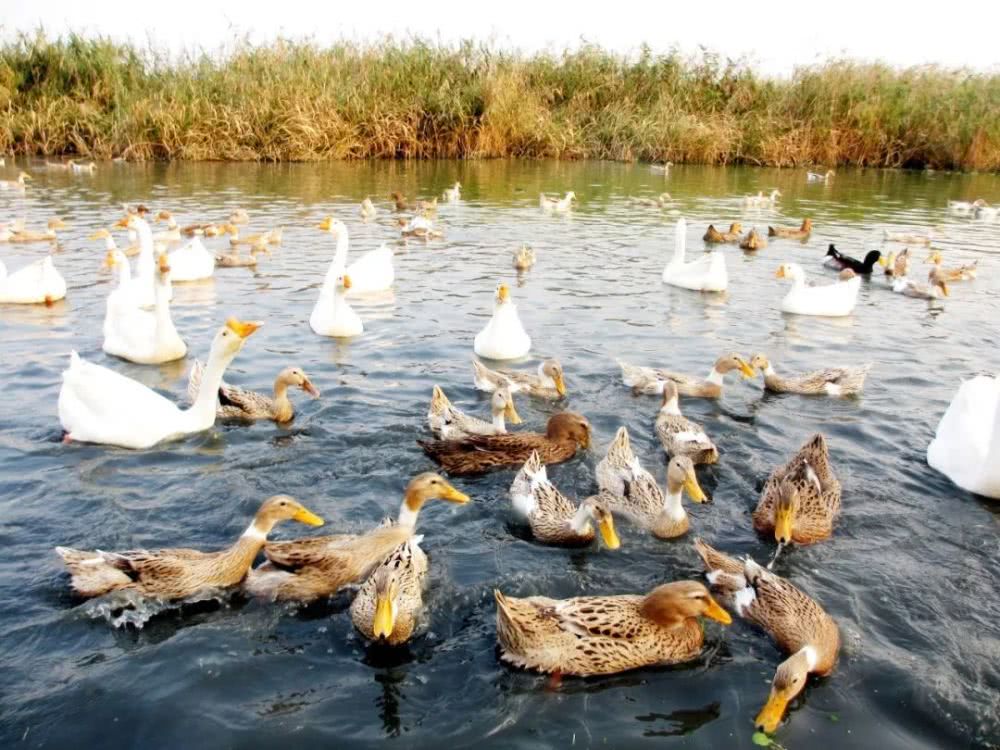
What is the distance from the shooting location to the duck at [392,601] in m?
4.17

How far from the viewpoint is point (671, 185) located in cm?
2341

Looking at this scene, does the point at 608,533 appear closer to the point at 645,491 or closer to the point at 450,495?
the point at 645,491

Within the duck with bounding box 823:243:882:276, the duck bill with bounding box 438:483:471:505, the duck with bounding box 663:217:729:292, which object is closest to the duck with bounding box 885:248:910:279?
the duck with bounding box 823:243:882:276

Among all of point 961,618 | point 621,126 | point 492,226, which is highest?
point 621,126

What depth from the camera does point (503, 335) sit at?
8.95 m

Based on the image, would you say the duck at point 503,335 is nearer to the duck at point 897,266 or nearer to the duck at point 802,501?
the duck at point 802,501

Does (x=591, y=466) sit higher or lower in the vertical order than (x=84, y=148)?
lower

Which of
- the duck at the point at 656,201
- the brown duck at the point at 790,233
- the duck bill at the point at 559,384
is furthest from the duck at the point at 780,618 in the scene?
the duck at the point at 656,201

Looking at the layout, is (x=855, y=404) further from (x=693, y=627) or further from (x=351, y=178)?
(x=351, y=178)

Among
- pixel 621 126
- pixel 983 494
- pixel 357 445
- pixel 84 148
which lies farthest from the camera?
pixel 621 126

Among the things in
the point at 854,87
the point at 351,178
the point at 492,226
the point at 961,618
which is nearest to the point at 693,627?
the point at 961,618

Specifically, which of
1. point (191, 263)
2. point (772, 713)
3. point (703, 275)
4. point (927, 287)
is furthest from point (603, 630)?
point (927, 287)

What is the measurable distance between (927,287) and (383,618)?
11.1m

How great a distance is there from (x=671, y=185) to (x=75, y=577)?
2100cm
